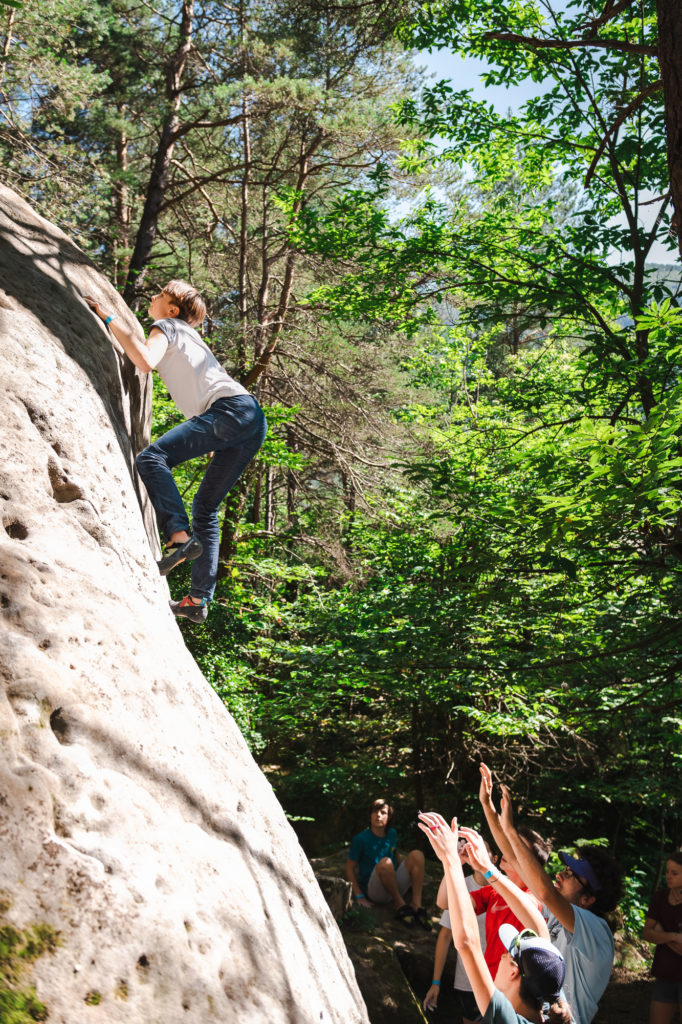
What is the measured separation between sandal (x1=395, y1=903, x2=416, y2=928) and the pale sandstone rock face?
18.4 feet

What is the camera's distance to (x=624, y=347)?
19.2ft

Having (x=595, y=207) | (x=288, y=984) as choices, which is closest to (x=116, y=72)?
(x=595, y=207)

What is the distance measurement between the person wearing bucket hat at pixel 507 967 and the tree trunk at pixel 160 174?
8.78 meters

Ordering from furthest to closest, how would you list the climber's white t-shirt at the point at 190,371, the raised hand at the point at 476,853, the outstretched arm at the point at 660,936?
the outstretched arm at the point at 660,936
the climber's white t-shirt at the point at 190,371
the raised hand at the point at 476,853

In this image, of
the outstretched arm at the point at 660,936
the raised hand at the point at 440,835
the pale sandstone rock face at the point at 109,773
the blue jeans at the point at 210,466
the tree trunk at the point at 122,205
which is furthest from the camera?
the tree trunk at the point at 122,205

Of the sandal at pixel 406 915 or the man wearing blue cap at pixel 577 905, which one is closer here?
the man wearing blue cap at pixel 577 905

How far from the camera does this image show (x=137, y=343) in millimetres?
3260

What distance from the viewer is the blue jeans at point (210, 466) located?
333cm

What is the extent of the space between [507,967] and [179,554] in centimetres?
212

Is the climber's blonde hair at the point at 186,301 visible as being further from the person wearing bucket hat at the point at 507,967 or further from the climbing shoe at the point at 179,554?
the person wearing bucket hat at the point at 507,967

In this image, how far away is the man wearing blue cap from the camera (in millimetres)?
3121

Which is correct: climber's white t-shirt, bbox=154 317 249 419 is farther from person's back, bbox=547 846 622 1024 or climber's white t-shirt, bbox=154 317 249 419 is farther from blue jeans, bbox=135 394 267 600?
person's back, bbox=547 846 622 1024

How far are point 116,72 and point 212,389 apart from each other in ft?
40.2

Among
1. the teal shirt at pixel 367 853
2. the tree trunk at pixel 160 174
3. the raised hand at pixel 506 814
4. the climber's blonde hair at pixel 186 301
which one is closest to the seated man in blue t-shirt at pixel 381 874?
the teal shirt at pixel 367 853
